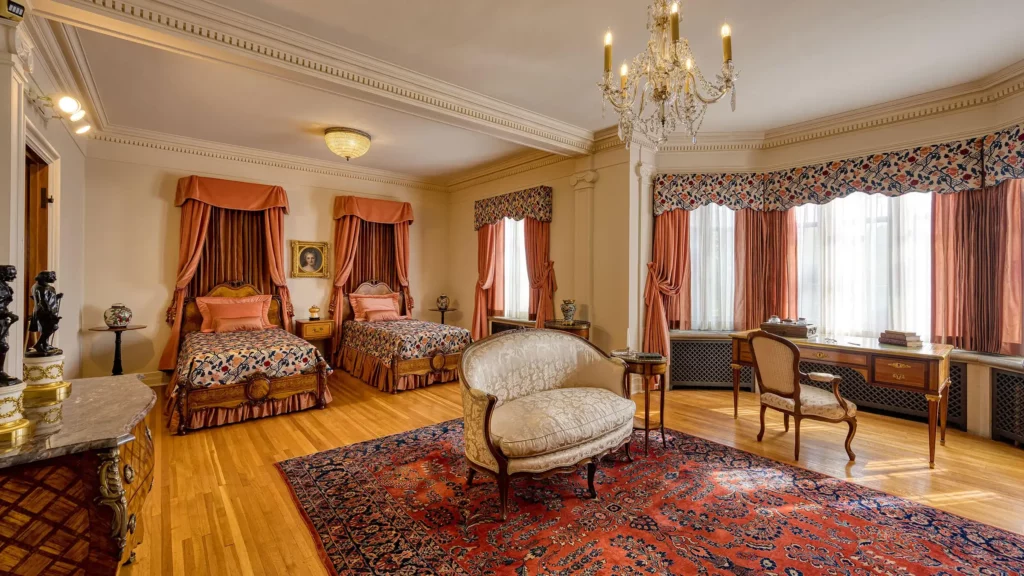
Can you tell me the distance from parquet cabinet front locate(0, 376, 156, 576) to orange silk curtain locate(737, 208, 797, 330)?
211 inches

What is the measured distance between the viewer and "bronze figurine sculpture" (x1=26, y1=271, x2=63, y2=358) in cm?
148

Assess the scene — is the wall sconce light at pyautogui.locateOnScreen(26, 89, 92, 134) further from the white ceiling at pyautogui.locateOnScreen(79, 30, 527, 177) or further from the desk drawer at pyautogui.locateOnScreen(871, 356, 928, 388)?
the desk drawer at pyautogui.locateOnScreen(871, 356, 928, 388)

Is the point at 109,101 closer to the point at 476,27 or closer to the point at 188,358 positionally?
the point at 188,358

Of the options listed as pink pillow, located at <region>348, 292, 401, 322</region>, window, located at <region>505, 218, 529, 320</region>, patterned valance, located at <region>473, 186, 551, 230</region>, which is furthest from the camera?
pink pillow, located at <region>348, 292, 401, 322</region>

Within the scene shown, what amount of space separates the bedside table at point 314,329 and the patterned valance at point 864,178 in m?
4.66

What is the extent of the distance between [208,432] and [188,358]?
2.22 ft

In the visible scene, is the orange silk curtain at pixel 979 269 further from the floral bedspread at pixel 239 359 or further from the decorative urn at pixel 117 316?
the decorative urn at pixel 117 316

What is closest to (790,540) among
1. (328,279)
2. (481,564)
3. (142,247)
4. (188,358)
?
(481,564)

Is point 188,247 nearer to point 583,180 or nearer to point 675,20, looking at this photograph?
point 583,180

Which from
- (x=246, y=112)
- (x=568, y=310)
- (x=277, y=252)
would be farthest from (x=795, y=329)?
(x=277, y=252)

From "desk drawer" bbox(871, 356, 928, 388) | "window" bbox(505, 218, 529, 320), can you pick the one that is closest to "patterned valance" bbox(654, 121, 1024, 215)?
"desk drawer" bbox(871, 356, 928, 388)

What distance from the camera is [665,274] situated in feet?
16.4

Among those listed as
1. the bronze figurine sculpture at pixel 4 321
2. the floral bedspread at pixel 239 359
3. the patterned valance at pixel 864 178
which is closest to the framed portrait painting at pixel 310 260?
the floral bedspread at pixel 239 359

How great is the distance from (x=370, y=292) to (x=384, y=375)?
6.80ft
